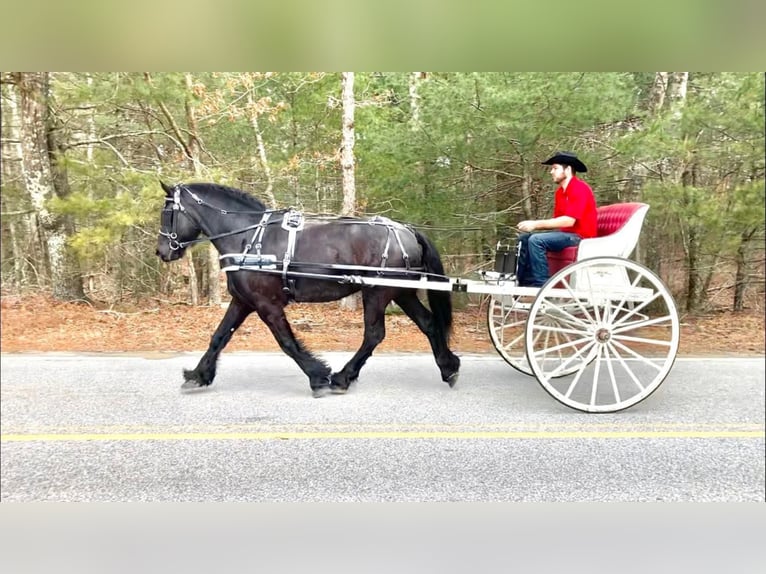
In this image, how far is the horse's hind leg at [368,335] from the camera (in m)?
1.54

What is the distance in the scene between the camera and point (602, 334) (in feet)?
5.06

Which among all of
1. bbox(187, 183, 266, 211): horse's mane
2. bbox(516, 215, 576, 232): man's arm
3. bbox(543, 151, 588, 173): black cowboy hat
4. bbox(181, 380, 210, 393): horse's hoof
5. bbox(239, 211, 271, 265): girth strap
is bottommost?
bbox(181, 380, 210, 393): horse's hoof

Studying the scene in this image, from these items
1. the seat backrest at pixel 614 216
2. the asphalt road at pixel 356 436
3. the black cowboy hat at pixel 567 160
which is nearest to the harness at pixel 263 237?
the asphalt road at pixel 356 436

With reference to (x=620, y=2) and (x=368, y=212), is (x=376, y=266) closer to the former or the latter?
(x=368, y=212)

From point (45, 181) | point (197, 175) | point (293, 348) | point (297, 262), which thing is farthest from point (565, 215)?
point (45, 181)

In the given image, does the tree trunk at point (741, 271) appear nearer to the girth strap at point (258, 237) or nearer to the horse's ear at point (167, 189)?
the girth strap at point (258, 237)

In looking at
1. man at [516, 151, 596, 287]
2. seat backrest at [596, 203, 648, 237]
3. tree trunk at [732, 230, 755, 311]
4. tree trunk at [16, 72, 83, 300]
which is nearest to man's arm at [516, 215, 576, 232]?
man at [516, 151, 596, 287]

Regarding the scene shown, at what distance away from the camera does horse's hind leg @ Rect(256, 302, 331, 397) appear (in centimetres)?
153

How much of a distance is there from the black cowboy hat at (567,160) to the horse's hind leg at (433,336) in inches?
23.7

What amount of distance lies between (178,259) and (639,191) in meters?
1.48

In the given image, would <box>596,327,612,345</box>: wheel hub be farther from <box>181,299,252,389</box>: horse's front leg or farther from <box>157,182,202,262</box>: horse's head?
<box>157,182,202,262</box>: horse's head

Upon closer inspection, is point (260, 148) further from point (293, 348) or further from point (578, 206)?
point (578, 206)

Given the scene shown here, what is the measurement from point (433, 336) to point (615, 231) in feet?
2.18

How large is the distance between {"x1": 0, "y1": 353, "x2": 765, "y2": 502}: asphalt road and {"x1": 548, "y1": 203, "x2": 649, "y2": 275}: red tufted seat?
1.52ft
